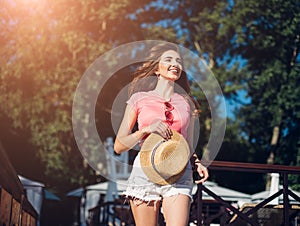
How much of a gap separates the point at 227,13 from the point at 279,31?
10.1 feet

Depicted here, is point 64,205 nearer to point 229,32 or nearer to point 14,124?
point 14,124

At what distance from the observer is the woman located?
6.48ft

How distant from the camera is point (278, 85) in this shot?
1673 centimetres

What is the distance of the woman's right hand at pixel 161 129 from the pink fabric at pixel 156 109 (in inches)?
3.5

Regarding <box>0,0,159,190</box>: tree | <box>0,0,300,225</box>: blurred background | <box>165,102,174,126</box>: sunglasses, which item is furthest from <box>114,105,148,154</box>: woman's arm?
<box>0,0,159,190</box>: tree

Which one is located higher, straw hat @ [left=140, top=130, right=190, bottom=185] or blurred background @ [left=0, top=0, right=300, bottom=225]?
blurred background @ [left=0, top=0, right=300, bottom=225]

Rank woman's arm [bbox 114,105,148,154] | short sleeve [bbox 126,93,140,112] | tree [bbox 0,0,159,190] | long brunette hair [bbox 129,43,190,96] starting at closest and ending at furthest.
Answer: woman's arm [bbox 114,105,148,154] → short sleeve [bbox 126,93,140,112] → long brunette hair [bbox 129,43,190,96] → tree [bbox 0,0,159,190]

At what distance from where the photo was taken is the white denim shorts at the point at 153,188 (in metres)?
1.98

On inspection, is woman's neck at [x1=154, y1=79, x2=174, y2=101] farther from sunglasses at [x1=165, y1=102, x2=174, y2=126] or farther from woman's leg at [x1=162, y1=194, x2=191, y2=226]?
woman's leg at [x1=162, y1=194, x2=191, y2=226]

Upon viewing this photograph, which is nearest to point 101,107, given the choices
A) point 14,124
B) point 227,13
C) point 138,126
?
point 14,124

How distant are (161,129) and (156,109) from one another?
0.18 metres

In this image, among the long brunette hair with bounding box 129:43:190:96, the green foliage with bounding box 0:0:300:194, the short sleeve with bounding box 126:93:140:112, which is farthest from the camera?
the green foliage with bounding box 0:0:300:194

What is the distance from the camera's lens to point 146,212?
199 cm

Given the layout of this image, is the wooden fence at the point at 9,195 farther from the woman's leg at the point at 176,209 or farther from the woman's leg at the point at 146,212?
the woman's leg at the point at 176,209
